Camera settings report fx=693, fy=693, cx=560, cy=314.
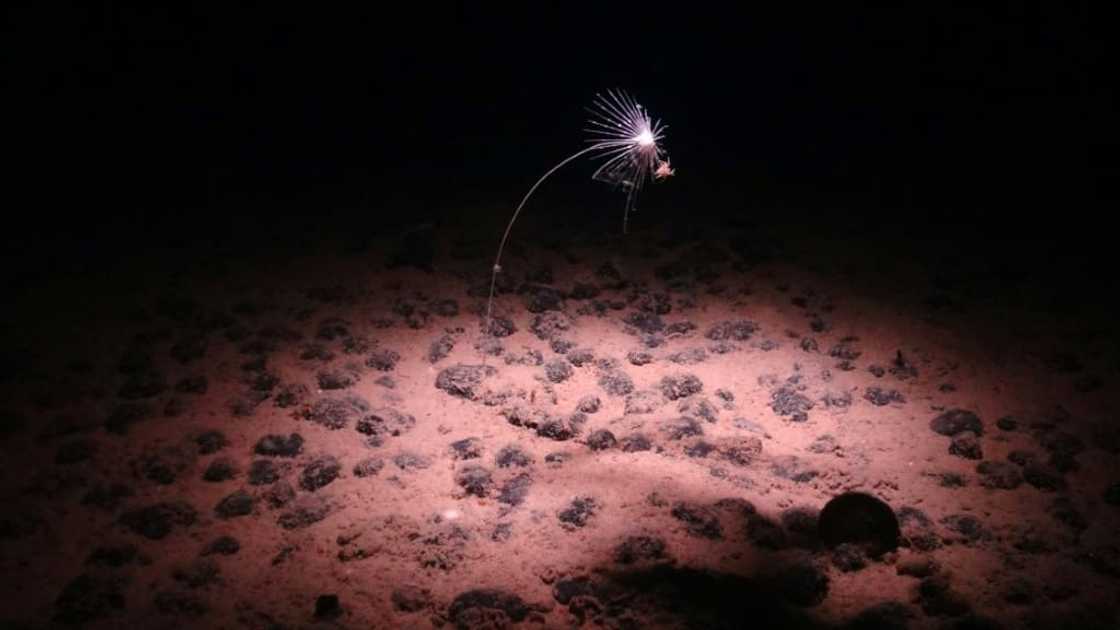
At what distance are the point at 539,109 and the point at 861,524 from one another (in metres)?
8.95

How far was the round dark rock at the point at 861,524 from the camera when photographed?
3.64 metres

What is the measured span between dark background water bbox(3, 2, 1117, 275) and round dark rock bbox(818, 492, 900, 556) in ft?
15.4

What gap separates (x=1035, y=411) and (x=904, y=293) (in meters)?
1.79

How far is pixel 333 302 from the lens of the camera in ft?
20.2

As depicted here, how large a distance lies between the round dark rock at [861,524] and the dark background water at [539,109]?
4.70m

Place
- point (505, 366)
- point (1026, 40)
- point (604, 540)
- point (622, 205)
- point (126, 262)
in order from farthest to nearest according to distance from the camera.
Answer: point (1026, 40) < point (622, 205) < point (126, 262) < point (505, 366) < point (604, 540)

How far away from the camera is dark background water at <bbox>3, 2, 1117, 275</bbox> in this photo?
27.6 feet

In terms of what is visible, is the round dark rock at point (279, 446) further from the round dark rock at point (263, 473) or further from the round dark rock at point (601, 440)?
the round dark rock at point (601, 440)

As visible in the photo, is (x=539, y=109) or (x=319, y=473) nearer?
(x=319, y=473)

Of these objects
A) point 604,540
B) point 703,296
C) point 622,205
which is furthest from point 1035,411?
point 622,205

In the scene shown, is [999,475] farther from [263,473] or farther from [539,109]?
[539,109]

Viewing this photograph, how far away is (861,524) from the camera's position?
3.66 metres

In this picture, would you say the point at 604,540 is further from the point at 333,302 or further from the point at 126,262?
the point at 126,262

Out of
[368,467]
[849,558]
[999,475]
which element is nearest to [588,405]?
[368,467]
